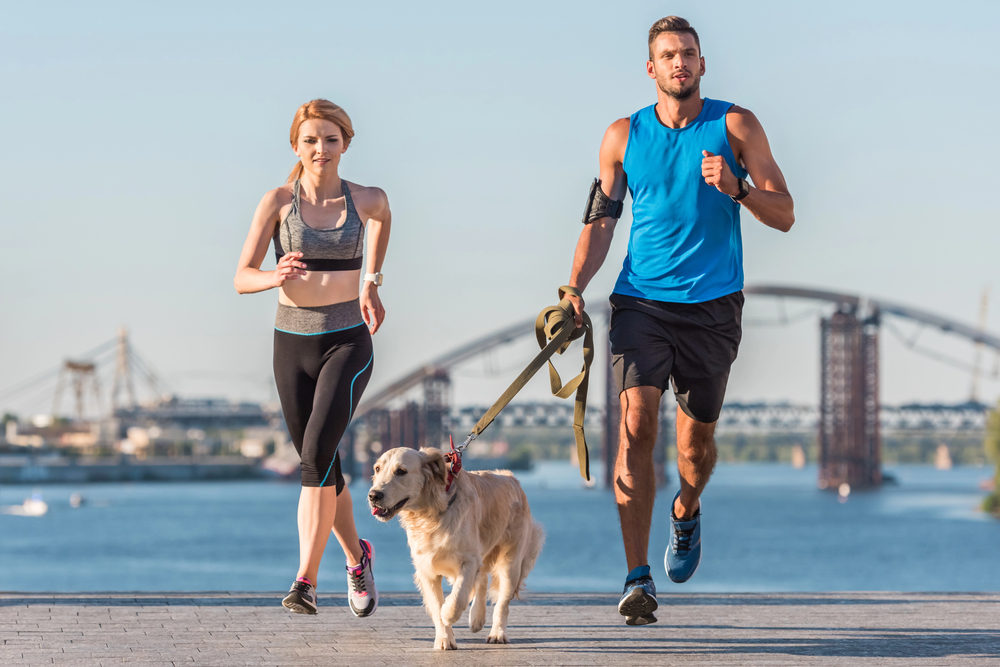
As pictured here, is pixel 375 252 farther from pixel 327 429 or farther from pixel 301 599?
pixel 301 599

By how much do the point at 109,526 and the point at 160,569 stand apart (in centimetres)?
3846

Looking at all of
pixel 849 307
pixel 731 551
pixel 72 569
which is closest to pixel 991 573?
pixel 731 551

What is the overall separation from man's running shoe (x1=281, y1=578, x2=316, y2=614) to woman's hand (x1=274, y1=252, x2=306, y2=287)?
1.36 meters

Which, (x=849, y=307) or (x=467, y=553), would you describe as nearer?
(x=467, y=553)

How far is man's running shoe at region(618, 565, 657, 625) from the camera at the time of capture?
215 inches

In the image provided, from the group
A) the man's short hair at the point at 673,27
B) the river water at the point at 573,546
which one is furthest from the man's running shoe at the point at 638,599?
the river water at the point at 573,546

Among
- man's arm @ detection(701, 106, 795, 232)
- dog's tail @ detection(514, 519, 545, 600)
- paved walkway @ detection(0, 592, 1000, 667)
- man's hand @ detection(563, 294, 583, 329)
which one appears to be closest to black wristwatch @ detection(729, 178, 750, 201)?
man's arm @ detection(701, 106, 795, 232)

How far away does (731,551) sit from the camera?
3359 inches

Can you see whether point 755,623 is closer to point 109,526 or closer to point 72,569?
point 72,569

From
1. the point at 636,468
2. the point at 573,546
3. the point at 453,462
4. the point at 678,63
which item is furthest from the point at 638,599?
the point at 573,546

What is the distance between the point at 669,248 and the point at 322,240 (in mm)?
1619

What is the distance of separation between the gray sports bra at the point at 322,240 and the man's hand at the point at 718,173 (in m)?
1.74

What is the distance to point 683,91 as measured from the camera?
225 inches

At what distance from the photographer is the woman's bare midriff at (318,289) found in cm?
607
